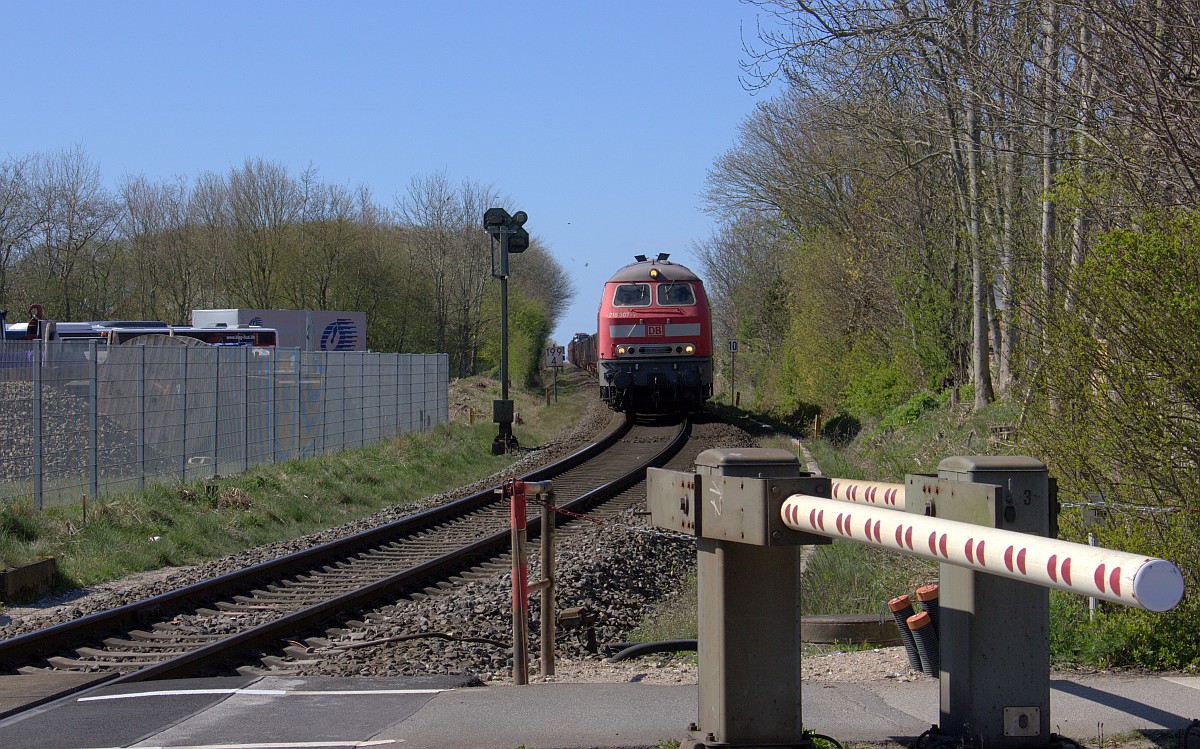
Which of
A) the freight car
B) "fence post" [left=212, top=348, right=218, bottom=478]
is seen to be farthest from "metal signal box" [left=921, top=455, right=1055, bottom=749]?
the freight car

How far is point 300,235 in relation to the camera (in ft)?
174

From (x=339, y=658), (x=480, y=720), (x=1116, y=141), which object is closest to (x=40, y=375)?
(x=339, y=658)

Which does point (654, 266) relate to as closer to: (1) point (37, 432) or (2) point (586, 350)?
(1) point (37, 432)

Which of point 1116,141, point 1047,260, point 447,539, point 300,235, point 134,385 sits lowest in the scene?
point 447,539

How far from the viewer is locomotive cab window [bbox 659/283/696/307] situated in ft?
82.0

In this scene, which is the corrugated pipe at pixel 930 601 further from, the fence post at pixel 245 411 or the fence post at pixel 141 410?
the fence post at pixel 245 411

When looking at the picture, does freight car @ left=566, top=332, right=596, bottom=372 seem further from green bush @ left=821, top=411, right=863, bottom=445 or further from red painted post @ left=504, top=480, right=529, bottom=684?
red painted post @ left=504, top=480, right=529, bottom=684

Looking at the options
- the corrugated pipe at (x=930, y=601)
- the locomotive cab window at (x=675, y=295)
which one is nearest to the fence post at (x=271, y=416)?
the locomotive cab window at (x=675, y=295)

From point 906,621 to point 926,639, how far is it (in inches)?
5.0

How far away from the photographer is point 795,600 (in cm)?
373

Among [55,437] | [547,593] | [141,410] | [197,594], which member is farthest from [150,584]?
[141,410]

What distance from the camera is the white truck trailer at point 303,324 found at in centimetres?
3819

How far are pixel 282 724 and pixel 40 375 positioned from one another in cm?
989

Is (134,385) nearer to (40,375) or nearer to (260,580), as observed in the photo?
(40,375)
